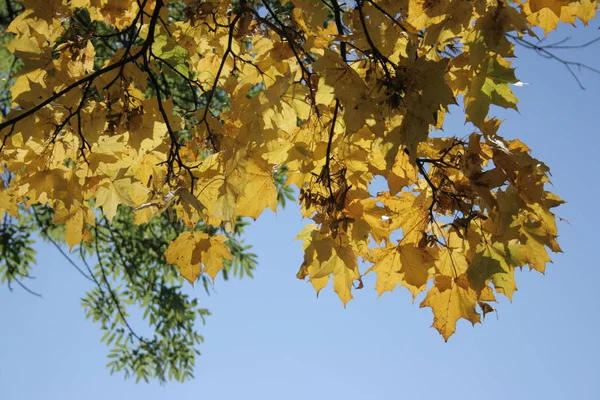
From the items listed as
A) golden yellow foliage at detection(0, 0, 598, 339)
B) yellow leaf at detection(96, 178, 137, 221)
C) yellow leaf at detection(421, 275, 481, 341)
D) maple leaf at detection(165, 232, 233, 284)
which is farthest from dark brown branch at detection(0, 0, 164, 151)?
yellow leaf at detection(421, 275, 481, 341)

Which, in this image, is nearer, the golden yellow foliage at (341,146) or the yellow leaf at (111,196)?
the golden yellow foliage at (341,146)

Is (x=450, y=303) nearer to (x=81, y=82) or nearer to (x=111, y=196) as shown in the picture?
(x=111, y=196)

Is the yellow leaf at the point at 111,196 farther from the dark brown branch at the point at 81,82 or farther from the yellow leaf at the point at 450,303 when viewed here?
the yellow leaf at the point at 450,303

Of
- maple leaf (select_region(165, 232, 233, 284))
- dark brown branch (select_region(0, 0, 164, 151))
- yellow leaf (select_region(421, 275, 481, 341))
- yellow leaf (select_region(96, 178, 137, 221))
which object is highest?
dark brown branch (select_region(0, 0, 164, 151))

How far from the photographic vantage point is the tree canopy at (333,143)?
1.72 meters

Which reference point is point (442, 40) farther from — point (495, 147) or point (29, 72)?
point (29, 72)

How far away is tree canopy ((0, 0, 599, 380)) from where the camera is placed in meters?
1.72

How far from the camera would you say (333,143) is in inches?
77.7

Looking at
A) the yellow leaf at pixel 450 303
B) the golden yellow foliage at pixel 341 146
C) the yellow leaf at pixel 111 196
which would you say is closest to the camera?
the golden yellow foliage at pixel 341 146

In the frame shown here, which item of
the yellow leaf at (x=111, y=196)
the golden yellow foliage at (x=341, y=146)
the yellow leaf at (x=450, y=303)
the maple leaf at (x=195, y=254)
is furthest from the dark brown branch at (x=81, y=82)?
the yellow leaf at (x=450, y=303)

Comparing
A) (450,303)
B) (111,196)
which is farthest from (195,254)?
(450,303)

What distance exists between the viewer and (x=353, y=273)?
1.96 metres

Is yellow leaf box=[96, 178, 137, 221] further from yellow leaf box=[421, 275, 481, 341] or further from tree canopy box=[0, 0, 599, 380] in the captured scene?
yellow leaf box=[421, 275, 481, 341]

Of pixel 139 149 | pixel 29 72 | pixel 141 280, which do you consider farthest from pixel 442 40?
pixel 141 280
